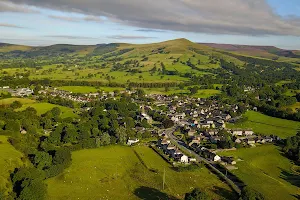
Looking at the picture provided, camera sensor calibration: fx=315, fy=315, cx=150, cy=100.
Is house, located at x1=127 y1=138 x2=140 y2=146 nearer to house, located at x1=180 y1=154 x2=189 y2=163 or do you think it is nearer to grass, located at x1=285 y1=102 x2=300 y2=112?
house, located at x1=180 y1=154 x2=189 y2=163

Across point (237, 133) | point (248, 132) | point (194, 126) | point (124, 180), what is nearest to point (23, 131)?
point (124, 180)

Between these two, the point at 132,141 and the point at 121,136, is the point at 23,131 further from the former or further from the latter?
the point at 132,141

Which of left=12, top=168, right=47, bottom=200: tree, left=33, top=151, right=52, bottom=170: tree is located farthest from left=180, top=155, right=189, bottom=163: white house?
left=12, top=168, right=47, bottom=200: tree

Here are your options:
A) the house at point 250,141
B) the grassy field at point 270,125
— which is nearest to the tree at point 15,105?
the grassy field at point 270,125

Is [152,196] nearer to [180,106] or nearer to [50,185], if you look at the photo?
[50,185]

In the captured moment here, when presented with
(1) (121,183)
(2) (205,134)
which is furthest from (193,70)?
(1) (121,183)
